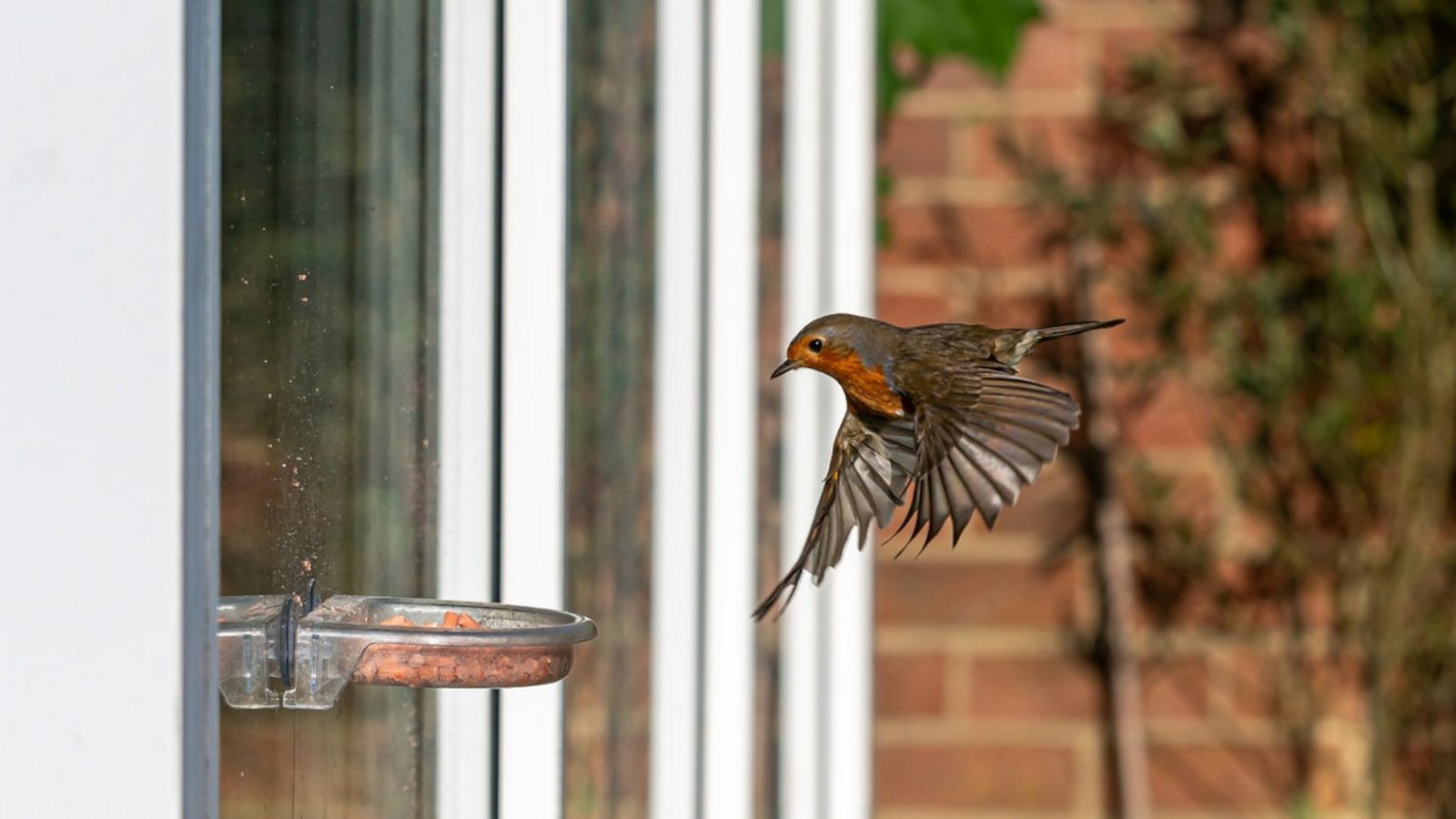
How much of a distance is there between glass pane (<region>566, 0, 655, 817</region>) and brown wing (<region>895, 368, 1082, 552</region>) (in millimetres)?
251

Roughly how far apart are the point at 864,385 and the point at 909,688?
6.17ft

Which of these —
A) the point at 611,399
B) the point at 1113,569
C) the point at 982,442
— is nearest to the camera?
the point at 982,442

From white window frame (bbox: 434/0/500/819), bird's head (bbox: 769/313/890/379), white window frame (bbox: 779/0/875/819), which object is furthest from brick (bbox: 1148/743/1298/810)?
white window frame (bbox: 434/0/500/819)

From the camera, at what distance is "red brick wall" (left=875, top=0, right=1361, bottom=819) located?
2912 mm

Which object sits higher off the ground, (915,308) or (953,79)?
(953,79)

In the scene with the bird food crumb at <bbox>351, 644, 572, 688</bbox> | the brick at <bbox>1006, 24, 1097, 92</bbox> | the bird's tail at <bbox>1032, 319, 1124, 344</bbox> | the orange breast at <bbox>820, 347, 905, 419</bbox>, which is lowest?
the bird food crumb at <bbox>351, 644, 572, 688</bbox>

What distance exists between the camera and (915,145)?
2902 mm

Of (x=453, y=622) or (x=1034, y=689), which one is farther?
(x=1034, y=689)

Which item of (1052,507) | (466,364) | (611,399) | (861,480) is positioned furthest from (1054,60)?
(466,364)

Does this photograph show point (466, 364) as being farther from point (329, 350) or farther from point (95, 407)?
point (95, 407)

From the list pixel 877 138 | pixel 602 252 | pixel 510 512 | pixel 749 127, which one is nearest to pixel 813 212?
pixel 749 127

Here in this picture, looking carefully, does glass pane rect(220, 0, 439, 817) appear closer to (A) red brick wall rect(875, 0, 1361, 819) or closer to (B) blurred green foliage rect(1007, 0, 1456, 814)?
(A) red brick wall rect(875, 0, 1361, 819)

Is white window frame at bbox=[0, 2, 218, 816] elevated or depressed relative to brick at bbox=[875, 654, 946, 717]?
elevated

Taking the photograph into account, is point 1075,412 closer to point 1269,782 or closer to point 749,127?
point 749,127
